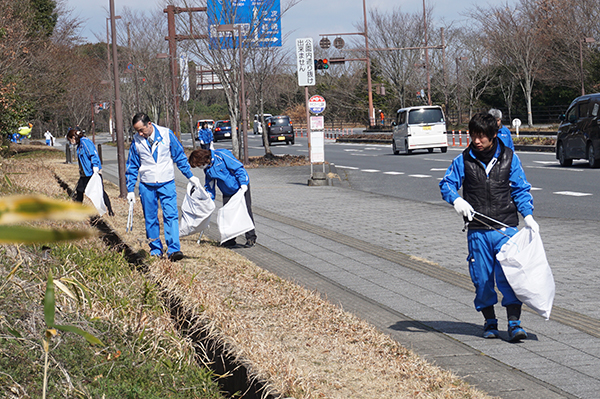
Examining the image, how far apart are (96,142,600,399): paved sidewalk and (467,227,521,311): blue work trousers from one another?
272 millimetres

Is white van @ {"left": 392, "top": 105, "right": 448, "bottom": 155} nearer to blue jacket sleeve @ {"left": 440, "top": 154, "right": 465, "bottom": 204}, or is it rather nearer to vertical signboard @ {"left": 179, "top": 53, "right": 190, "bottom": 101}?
vertical signboard @ {"left": 179, "top": 53, "right": 190, "bottom": 101}

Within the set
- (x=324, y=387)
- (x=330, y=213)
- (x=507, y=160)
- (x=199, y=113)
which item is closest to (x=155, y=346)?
(x=324, y=387)

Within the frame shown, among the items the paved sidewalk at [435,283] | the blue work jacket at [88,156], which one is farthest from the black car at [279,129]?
the blue work jacket at [88,156]

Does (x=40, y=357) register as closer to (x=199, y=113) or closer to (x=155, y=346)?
(x=155, y=346)

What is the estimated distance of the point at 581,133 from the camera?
19.5 meters

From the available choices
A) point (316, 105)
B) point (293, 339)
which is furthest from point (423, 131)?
Result: point (293, 339)

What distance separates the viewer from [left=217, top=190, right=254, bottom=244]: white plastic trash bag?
873 cm

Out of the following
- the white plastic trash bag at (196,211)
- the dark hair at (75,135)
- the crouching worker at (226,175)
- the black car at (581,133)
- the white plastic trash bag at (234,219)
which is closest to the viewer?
the white plastic trash bag at (196,211)

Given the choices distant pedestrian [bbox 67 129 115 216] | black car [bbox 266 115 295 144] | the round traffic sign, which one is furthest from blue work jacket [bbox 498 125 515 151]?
black car [bbox 266 115 295 144]

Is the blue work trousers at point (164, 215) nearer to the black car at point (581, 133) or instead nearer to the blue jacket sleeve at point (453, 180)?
the blue jacket sleeve at point (453, 180)

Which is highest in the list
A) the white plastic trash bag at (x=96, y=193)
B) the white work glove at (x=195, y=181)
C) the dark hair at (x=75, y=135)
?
the dark hair at (x=75, y=135)

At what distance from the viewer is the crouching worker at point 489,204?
193 inches

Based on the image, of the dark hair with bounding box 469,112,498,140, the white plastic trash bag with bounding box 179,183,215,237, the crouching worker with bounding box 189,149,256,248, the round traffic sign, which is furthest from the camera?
the round traffic sign

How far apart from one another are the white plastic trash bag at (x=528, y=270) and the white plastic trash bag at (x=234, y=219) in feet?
14.7
